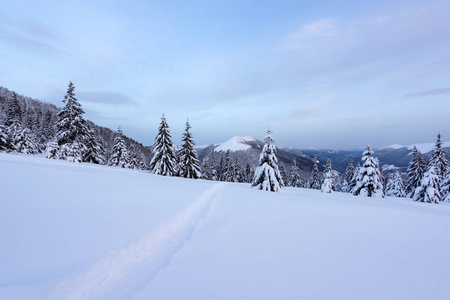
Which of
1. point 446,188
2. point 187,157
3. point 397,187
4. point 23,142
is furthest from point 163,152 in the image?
point 397,187

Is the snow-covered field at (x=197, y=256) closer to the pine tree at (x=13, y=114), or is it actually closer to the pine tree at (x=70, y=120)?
the pine tree at (x=70, y=120)

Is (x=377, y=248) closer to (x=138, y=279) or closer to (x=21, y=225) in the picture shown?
(x=138, y=279)

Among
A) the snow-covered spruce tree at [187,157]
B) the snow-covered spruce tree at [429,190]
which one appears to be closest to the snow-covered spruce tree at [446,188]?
the snow-covered spruce tree at [429,190]

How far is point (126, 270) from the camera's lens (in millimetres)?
3836

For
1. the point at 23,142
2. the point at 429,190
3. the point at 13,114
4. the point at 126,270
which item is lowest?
the point at 126,270

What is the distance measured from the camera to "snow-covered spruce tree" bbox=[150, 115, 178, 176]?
101 ft

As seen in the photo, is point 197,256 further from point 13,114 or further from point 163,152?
point 13,114

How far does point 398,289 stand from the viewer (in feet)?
10.6

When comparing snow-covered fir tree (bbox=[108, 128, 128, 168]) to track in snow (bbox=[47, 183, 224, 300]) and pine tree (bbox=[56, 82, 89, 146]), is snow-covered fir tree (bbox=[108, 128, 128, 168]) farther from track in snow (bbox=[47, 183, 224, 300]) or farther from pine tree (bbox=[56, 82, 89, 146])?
track in snow (bbox=[47, 183, 224, 300])

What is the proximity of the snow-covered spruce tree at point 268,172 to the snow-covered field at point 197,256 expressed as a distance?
41.9ft

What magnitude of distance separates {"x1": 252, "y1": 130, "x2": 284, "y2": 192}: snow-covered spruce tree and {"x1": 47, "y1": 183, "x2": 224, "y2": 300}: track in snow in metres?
15.1

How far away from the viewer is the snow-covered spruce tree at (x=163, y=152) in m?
30.8

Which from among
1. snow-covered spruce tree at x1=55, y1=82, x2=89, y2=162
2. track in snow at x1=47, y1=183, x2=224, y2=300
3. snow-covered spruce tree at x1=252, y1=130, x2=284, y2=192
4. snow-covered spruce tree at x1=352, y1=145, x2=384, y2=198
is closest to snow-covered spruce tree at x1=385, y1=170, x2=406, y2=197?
snow-covered spruce tree at x1=352, y1=145, x2=384, y2=198

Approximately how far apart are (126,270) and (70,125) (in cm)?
3318
